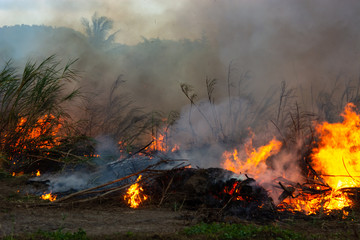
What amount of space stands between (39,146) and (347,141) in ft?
22.3

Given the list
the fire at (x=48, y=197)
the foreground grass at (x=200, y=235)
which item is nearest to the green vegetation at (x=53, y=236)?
the foreground grass at (x=200, y=235)

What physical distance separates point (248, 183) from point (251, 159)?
3.86 ft

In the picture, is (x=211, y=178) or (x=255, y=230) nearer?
(x=255, y=230)

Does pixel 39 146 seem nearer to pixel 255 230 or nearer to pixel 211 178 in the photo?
pixel 211 178

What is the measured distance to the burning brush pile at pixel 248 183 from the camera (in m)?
5.74

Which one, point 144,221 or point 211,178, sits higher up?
point 211,178

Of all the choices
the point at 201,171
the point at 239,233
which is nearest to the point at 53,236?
the point at 239,233

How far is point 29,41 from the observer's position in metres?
22.2

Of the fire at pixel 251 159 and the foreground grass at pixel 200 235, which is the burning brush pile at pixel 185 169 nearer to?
the fire at pixel 251 159

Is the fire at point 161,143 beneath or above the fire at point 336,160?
above

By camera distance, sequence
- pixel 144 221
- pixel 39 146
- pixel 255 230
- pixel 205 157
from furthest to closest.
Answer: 1. pixel 39 146
2. pixel 205 157
3. pixel 144 221
4. pixel 255 230

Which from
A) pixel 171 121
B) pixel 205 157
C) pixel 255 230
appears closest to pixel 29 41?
pixel 171 121

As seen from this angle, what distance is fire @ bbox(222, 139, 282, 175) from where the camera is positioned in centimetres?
669

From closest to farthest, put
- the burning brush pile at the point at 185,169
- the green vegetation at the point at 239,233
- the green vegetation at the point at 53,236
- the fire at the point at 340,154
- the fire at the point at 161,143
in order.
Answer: the green vegetation at the point at 53,236, the green vegetation at the point at 239,233, the burning brush pile at the point at 185,169, the fire at the point at 340,154, the fire at the point at 161,143
